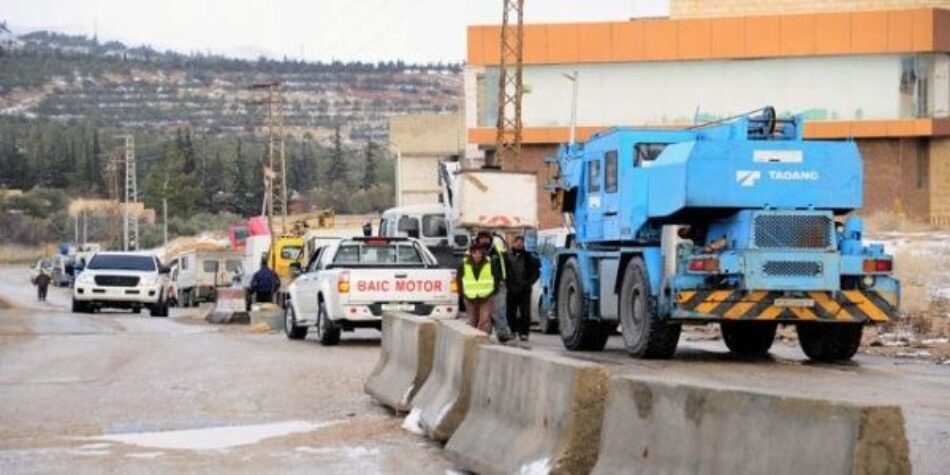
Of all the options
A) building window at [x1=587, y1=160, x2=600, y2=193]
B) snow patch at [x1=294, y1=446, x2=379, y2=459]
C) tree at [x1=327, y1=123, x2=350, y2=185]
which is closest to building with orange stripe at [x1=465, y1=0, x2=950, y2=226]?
building window at [x1=587, y1=160, x2=600, y2=193]

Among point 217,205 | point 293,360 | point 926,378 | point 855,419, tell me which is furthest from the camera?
point 217,205

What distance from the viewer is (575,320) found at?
23.5m

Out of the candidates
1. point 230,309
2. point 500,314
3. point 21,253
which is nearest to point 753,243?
point 500,314

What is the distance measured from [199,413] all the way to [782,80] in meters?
58.1

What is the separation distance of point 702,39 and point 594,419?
62.1m

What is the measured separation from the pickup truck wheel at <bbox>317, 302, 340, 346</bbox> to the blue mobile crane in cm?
558

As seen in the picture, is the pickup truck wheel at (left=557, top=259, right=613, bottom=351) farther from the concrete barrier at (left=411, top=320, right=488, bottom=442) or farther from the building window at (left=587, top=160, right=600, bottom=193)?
the concrete barrier at (left=411, top=320, right=488, bottom=442)

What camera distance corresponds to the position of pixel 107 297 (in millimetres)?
45375

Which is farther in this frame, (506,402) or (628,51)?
(628,51)

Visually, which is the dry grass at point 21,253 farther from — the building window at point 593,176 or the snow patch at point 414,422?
the snow patch at point 414,422

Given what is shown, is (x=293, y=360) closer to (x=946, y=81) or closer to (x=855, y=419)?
(x=855, y=419)

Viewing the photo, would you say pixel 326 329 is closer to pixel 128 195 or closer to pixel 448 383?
pixel 448 383

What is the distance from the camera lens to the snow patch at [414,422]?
517 inches

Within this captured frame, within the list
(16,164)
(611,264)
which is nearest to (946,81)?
(611,264)
